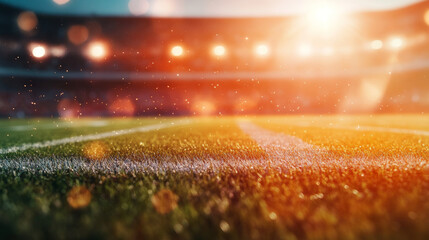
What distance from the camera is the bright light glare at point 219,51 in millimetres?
32375

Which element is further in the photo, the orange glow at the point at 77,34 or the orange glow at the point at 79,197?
the orange glow at the point at 77,34

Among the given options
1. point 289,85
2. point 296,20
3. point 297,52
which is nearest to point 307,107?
point 289,85

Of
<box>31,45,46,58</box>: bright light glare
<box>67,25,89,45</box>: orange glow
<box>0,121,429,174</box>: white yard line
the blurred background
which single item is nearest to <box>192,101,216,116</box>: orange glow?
the blurred background

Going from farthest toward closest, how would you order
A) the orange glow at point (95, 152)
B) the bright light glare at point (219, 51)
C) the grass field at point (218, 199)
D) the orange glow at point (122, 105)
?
1. the bright light glare at point (219, 51)
2. the orange glow at point (122, 105)
3. the orange glow at point (95, 152)
4. the grass field at point (218, 199)

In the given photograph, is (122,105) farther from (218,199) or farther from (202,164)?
(218,199)

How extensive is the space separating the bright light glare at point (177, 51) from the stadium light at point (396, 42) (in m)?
17.3

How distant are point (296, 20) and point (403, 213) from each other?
32.1 meters

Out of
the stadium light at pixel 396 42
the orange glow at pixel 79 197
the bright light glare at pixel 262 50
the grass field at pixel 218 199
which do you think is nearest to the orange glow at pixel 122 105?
the bright light glare at pixel 262 50

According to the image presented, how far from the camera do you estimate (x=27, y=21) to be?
2911 cm

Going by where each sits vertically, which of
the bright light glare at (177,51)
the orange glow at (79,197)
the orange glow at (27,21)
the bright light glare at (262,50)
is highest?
the orange glow at (27,21)

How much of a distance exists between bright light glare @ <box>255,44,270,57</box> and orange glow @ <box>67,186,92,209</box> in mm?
31537

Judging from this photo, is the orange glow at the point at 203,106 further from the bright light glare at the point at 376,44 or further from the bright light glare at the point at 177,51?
the bright light glare at the point at 376,44

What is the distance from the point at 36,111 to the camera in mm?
25391

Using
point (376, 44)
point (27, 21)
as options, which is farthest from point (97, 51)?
point (376, 44)
